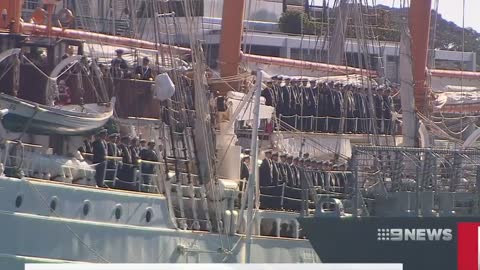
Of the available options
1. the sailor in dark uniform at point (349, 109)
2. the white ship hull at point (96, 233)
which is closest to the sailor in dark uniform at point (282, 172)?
the white ship hull at point (96, 233)

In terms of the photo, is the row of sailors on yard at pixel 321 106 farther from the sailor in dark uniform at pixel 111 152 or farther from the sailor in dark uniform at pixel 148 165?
the sailor in dark uniform at pixel 111 152

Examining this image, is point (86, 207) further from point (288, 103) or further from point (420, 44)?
point (420, 44)

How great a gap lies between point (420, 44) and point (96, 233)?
16.7 meters

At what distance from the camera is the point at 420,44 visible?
47156mm

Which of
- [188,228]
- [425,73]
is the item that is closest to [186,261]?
[188,228]

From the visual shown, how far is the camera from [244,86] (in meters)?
41.7

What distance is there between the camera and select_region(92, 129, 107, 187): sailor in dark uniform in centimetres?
3359

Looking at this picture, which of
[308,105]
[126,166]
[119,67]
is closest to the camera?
[126,166]

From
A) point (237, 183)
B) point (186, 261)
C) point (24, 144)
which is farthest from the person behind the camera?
point (237, 183)

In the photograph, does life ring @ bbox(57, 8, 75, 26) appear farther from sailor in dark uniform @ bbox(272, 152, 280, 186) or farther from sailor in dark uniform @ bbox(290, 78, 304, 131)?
sailor in dark uniform @ bbox(290, 78, 304, 131)

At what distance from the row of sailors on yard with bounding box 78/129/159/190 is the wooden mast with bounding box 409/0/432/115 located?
507 inches

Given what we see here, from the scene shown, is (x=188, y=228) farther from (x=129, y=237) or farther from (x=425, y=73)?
(x=425, y=73)

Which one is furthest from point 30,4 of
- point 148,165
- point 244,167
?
point 148,165

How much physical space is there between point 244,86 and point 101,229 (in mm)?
9501
